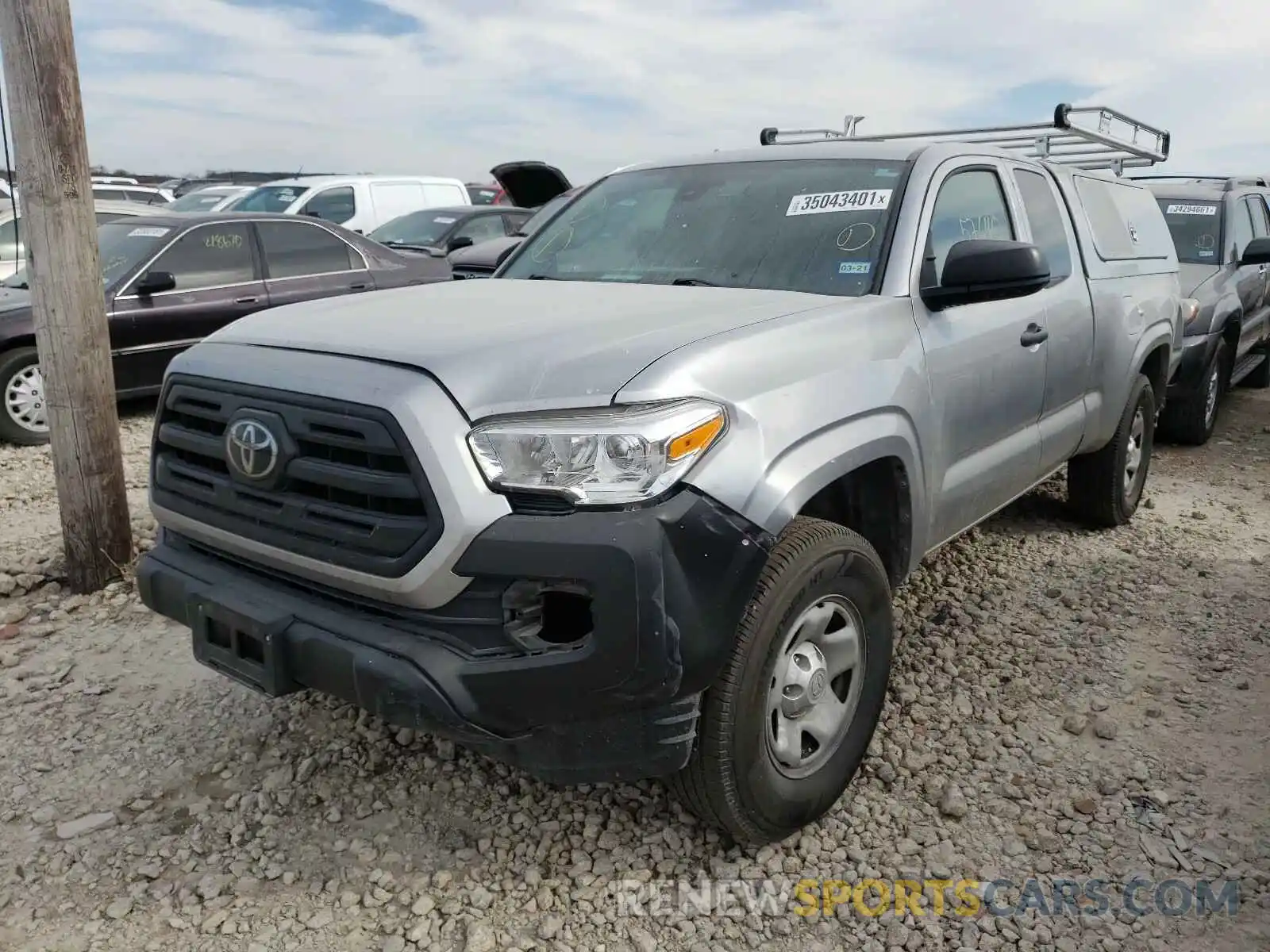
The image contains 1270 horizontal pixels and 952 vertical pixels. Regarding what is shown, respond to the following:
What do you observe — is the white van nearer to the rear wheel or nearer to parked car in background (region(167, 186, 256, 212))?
parked car in background (region(167, 186, 256, 212))

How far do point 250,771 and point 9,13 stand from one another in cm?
292

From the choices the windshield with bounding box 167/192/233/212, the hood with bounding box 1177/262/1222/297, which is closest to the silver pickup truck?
the hood with bounding box 1177/262/1222/297

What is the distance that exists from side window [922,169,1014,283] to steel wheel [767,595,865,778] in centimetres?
114

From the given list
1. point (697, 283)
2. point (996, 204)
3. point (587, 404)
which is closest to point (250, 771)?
point (587, 404)

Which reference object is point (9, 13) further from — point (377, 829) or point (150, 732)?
point (377, 829)

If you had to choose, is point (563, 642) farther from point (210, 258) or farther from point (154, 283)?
point (210, 258)

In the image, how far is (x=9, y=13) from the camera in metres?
3.70

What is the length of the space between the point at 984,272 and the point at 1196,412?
15.8 feet

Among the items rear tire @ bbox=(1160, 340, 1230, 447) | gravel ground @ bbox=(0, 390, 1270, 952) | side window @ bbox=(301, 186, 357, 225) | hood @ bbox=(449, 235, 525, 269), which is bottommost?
gravel ground @ bbox=(0, 390, 1270, 952)

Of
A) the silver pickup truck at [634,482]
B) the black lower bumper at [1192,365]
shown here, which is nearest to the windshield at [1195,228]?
the black lower bumper at [1192,365]

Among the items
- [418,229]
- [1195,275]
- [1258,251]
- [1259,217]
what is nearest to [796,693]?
[1195,275]

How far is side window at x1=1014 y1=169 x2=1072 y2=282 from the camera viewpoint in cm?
395

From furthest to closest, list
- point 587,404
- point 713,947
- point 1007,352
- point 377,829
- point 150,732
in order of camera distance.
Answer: point 1007,352
point 150,732
point 377,829
point 713,947
point 587,404

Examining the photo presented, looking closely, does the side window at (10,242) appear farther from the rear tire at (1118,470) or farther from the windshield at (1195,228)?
the windshield at (1195,228)
